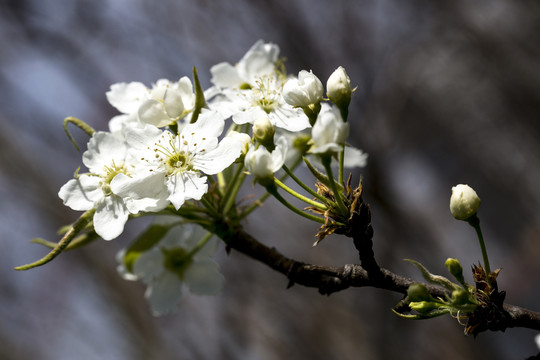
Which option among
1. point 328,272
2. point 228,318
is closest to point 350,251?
point 228,318

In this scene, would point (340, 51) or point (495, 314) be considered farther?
point (340, 51)

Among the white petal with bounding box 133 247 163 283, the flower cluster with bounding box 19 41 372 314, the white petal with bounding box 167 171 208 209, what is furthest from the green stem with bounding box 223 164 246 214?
the white petal with bounding box 133 247 163 283

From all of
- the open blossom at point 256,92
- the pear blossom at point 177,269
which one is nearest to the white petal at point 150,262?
the pear blossom at point 177,269

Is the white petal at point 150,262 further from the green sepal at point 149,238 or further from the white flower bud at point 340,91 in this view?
the white flower bud at point 340,91

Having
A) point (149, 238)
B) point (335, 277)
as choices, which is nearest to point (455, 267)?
point (335, 277)

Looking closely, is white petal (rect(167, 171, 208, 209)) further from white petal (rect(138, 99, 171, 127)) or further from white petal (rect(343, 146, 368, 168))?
white petal (rect(343, 146, 368, 168))

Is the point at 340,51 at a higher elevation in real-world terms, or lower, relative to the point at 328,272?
higher

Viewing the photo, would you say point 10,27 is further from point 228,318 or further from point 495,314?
point 495,314
